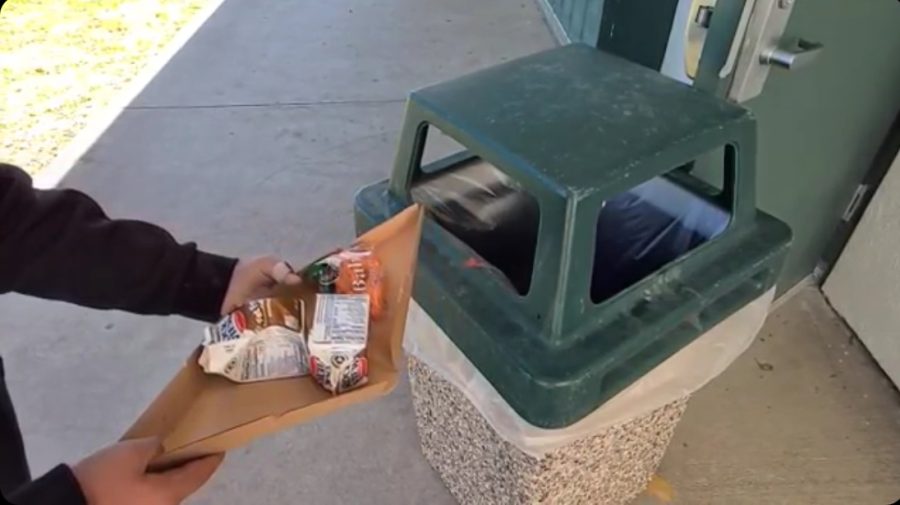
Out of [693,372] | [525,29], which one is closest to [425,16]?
[525,29]

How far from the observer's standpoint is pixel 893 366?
142cm

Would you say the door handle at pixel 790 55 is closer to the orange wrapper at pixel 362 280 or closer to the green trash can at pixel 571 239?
the green trash can at pixel 571 239

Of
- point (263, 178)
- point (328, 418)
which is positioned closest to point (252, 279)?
point (328, 418)

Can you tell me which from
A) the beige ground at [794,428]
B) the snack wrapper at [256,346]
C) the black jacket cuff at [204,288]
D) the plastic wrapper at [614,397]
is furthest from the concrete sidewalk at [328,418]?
the snack wrapper at [256,346]

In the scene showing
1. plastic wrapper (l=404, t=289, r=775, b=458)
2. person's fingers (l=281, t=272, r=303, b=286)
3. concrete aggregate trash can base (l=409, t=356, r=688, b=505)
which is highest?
person's fingers (l=281, t=272, r=303, b=286)

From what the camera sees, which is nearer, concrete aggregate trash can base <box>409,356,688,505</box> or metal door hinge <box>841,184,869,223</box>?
concrete aggregate trash can base <box>409,356,688,505</box>

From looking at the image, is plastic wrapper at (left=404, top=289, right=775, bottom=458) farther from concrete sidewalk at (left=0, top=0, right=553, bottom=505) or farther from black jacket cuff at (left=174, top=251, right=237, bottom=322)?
concrete sidewalk at (left=0, top=0, right=553, bottom=505)

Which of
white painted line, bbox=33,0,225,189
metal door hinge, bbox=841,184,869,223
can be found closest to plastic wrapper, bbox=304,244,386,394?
metal door hinge, bbox=841,184,869,223

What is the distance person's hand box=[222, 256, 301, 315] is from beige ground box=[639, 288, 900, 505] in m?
0.84

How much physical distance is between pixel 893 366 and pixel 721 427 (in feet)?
1.31

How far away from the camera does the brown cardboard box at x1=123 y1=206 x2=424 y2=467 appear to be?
0.58 m

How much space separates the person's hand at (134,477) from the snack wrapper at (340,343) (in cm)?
13

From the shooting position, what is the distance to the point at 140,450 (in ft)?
1.93

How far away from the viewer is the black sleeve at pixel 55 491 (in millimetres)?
597
